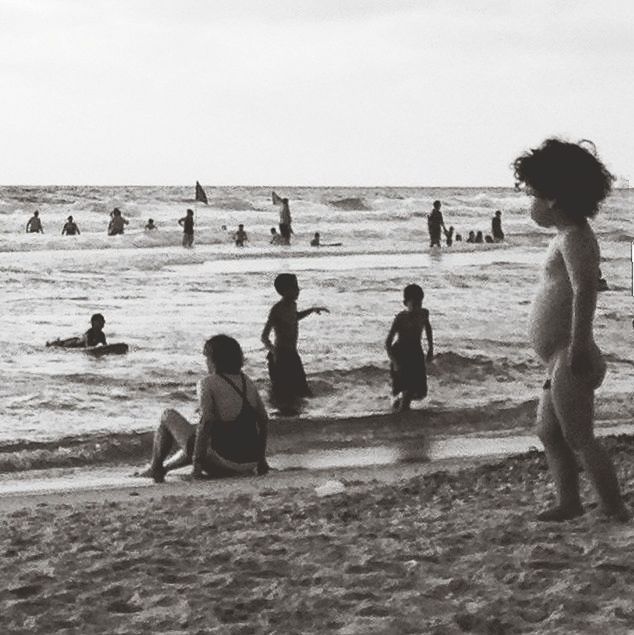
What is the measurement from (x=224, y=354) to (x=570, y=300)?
349cm

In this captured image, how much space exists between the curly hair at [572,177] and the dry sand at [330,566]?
46.8 inches

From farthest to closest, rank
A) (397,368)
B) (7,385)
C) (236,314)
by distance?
(236,314), (7,385), (397,368)

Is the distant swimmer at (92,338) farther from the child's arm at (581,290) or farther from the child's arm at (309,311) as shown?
the child's arm at (581,290)

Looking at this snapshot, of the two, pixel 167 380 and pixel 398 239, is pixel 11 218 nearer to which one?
pixel 398 239

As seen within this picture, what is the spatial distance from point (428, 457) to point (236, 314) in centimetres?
1078

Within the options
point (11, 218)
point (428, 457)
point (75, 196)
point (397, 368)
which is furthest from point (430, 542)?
point (75, 196)

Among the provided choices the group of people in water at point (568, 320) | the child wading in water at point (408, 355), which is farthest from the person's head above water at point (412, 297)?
the group of people in water at point (568, 320)

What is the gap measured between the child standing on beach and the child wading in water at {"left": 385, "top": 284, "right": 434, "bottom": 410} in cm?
86

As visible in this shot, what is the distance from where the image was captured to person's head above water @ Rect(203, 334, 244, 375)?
7.83 m

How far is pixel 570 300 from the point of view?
186 inches

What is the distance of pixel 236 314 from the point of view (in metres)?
19.9

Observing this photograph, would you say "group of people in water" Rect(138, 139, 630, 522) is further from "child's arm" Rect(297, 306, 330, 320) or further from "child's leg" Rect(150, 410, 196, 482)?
"child's arm" Rect(297, 306, 330, 320)

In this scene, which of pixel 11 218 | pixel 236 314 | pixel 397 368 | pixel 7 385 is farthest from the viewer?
pixel 11 218

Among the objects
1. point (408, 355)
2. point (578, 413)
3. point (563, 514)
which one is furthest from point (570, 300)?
point (408, 355)
